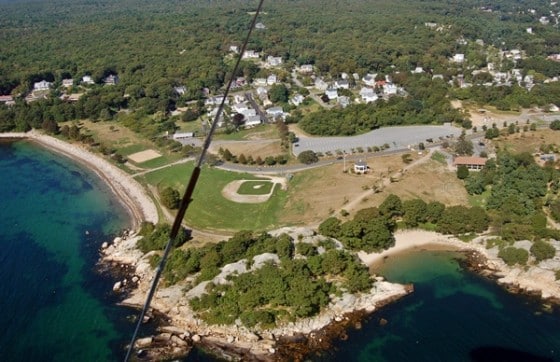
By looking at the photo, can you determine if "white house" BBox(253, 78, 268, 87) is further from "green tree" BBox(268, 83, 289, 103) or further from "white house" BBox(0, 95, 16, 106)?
"white house" BBox(0, 95, 16, 106)

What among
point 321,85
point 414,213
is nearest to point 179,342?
point 414,213

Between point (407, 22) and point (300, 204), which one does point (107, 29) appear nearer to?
point (407, 22)

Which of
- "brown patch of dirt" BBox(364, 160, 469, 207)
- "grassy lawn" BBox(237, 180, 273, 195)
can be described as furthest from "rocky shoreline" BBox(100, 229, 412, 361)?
"grassy lawn" BBox(237, 180, 273, 195)

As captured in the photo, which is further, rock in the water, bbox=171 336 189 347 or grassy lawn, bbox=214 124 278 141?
grassy lawn, bbox=214 124 278 141

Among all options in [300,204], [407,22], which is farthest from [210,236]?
[407,22]

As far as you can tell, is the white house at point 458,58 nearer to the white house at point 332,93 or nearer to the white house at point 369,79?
the white house at point 369,79

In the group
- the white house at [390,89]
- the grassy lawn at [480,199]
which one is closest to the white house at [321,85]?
the white house at [390,89]

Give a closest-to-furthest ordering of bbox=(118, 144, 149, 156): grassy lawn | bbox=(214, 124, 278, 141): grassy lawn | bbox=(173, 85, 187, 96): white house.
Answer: bbox=(118, 144, 149, 156): grassy lawn → bbox=(214, 124, 278, 141): grassy lawn → bbox=(173, 85, 187, 96): white house
